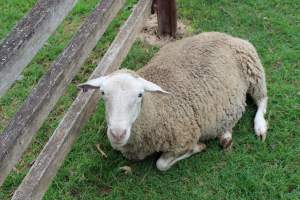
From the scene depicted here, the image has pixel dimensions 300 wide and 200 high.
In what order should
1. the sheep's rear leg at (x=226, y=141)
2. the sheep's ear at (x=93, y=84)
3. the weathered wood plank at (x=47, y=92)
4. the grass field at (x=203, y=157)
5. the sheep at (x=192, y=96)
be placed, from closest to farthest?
1. the weathered wood plank at (x=47, y=92)
2. the sheep's ear at (x=93, y=84)
3. the sheep at (x=192, y=96)
4. the grass field at (x=203, y=157)
5. the sheep's rear leg at (x=226, y=141)

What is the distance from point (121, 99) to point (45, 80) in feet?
1.73

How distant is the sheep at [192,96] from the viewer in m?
3.61

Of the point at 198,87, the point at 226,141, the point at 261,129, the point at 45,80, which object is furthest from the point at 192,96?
the point at 45,80

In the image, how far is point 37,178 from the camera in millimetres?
3084

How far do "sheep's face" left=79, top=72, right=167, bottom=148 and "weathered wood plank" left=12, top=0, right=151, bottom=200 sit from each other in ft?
0.95

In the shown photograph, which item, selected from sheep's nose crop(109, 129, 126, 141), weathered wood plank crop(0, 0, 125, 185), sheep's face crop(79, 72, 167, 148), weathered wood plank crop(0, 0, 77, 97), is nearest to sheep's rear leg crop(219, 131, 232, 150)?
sheep's face crop(79, 72, 167, 148)

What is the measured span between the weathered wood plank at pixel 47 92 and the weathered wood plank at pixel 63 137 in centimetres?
27

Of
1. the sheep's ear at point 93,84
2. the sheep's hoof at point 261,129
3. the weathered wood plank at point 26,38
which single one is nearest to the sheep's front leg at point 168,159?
the sheep's hoof at point 261,129

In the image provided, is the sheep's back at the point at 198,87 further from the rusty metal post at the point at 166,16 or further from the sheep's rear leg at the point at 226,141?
the rusty metal post at the point at 166,16

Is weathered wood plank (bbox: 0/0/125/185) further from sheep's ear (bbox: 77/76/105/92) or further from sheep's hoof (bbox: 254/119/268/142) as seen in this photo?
sheep's hoof (bbox: 254/119/268/142)

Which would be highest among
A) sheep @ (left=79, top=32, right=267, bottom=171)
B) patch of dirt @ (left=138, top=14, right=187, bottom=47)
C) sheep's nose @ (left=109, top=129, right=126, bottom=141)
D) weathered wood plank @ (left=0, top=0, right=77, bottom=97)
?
weathered wood plank @ (left=0, top=0, right=77, bottom=97)

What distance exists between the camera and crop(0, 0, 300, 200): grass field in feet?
12.3

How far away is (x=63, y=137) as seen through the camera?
3.34 m

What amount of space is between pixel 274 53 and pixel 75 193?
2660 millimetres
